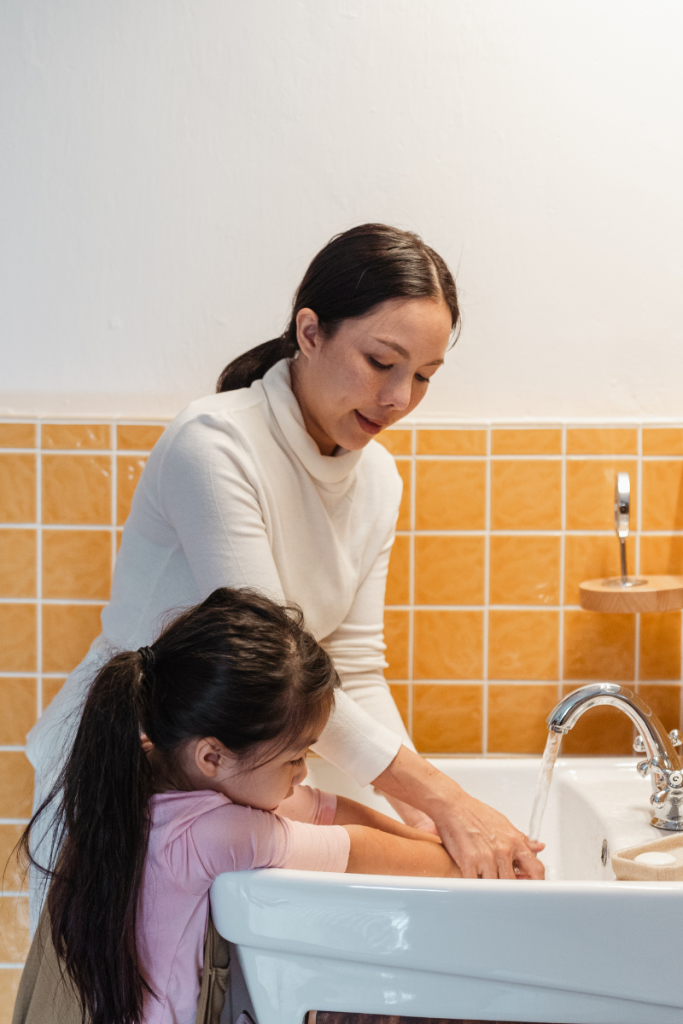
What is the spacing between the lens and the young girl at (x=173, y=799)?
0.89 meters

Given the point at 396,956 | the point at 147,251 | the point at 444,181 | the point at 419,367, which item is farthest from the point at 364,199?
the point at 396,956

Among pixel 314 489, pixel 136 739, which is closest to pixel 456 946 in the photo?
pixel 136 739

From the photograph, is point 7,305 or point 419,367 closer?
point 419,367

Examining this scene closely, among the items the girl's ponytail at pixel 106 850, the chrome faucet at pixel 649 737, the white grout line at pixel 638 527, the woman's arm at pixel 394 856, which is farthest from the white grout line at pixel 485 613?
the girl's ponytail at pixel 106 850

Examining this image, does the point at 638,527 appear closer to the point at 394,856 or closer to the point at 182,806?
the point at 394,856

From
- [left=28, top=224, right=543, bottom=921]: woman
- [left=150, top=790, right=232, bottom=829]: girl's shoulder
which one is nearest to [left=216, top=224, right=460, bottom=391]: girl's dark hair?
[left=28, top=224, right=543, bottom=921]: woman

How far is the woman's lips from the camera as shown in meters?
1.18

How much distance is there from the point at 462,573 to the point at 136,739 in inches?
30.5

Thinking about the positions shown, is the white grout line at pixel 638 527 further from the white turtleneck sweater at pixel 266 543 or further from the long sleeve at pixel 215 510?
the long sleeve at pixel 215 510

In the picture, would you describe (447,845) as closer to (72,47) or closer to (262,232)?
(262,232)

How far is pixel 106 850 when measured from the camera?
89 centimetres

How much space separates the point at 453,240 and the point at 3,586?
988mm

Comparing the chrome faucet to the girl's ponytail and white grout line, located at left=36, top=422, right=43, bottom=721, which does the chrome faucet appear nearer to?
the girl's ponytail

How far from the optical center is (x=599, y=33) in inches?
58.6
